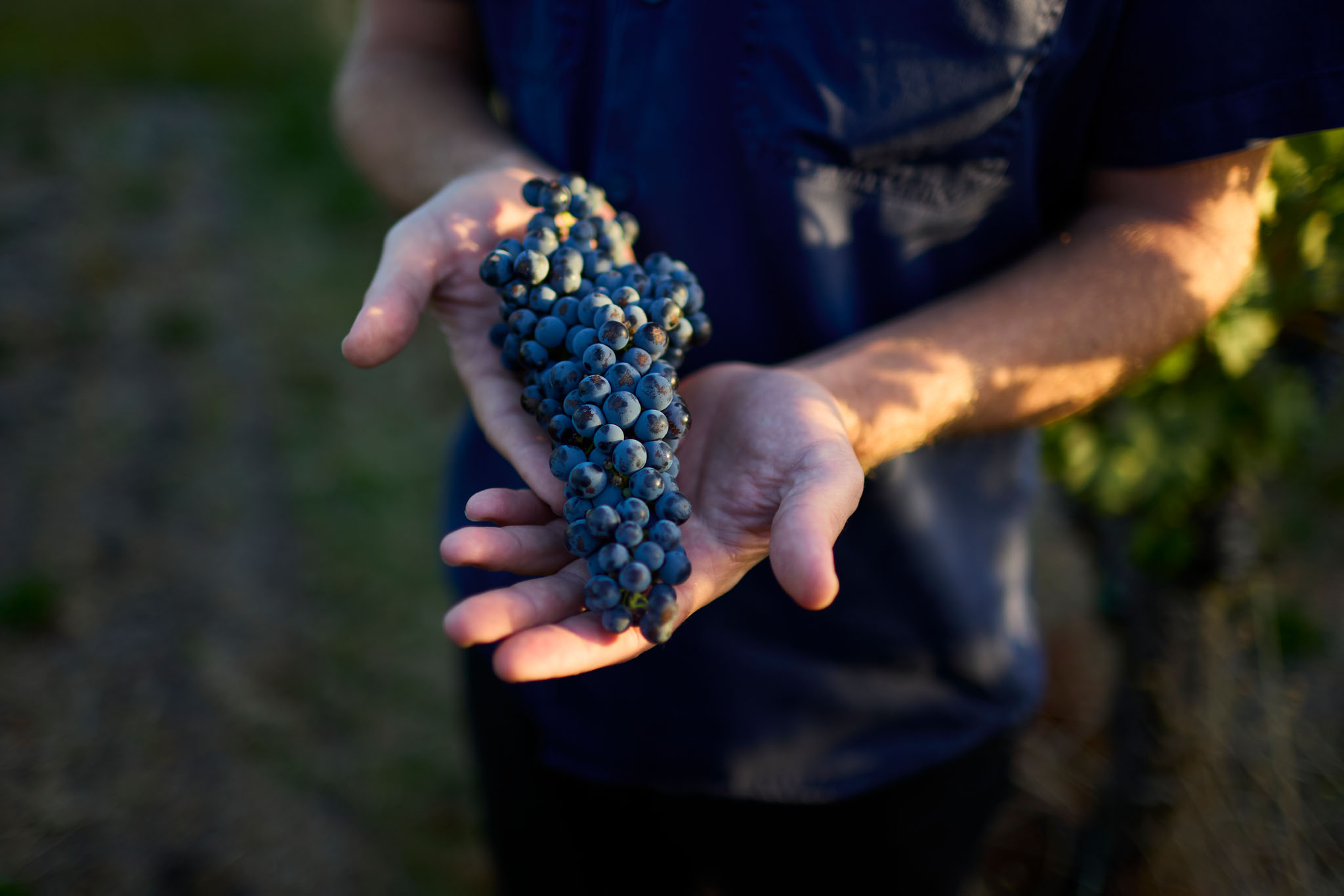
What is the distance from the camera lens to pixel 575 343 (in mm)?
1230

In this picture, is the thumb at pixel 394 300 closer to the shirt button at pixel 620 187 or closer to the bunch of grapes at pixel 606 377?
the bunch of grapes at pixel 606 377

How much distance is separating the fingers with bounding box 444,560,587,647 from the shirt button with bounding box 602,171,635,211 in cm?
69

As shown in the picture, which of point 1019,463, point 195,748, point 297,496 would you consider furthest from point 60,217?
point 1019,463

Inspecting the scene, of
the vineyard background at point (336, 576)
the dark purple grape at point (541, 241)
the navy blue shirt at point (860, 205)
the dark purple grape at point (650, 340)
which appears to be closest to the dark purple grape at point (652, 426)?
the dark purple grape at point (650, 340)

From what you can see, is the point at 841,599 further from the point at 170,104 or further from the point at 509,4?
the point at 170,104

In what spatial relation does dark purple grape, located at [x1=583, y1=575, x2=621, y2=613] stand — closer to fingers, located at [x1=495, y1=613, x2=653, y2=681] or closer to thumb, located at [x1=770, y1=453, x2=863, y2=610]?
fingers, located at [x1=495, y1=613, x2=653, y2=681]

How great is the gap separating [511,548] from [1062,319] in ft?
3.43

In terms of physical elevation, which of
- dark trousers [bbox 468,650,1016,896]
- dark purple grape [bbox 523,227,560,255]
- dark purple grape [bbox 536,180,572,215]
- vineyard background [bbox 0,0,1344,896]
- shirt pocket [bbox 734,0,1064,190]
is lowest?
vineyard background [bbox 0,0,1344,896]

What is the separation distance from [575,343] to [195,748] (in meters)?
2.60

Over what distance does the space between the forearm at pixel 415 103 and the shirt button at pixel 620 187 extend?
357mm

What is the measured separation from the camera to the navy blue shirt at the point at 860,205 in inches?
49.6

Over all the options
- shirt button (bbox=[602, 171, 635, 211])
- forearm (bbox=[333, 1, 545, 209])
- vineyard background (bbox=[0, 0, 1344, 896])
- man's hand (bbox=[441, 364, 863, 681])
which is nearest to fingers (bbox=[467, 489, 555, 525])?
man's hand (bbox=[441, 364, 863, 681])

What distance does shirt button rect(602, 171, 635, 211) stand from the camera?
1453mm

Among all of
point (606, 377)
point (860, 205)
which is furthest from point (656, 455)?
point (860, 205)
